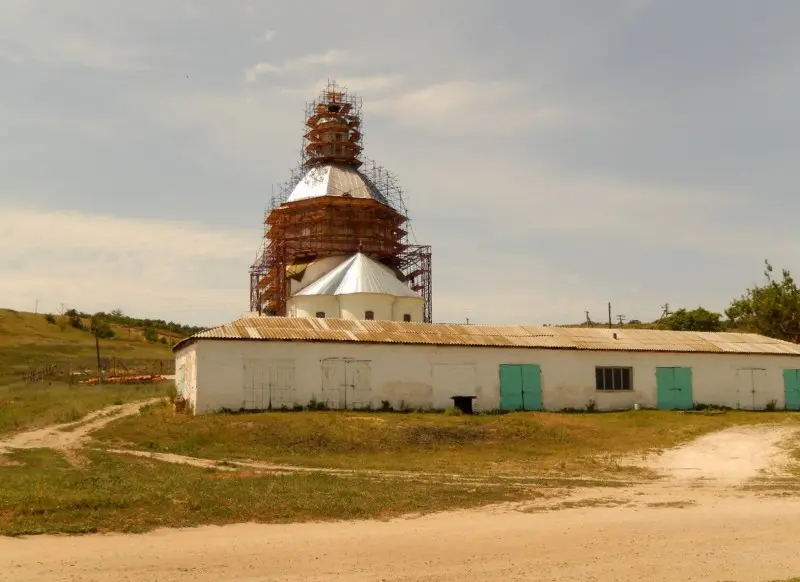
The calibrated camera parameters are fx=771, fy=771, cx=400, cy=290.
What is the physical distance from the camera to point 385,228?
60.1m

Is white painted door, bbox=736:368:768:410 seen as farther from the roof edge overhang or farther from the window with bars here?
the window with bars

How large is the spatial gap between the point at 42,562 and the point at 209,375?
2083 centimetres

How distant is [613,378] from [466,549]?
28904 millimetres

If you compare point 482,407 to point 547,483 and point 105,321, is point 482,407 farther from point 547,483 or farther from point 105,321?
point 105,321

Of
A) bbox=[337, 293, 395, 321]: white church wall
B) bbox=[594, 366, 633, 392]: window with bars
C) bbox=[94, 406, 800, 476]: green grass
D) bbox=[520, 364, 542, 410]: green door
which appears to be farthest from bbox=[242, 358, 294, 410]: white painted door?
bbox=[337, 293, 395, 321]: white church wall

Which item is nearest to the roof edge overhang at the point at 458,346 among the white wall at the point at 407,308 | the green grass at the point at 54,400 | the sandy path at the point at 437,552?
the green grass at the point at 54,400

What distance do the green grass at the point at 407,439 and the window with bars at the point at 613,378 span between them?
525 centimetres

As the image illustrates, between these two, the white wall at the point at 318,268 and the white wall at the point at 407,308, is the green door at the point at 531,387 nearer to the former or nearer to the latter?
the white wall at the point at 407,308

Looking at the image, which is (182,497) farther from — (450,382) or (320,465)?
(450,382)

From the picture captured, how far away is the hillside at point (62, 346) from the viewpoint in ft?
231

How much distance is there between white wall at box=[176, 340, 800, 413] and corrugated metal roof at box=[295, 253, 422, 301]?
51.6 ft

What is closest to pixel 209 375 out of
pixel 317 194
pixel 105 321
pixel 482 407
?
pixel 482 407

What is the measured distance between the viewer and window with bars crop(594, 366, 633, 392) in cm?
4050

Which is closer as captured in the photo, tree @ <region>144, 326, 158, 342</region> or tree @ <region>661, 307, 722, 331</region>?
tree @ <region>661, 307, 722, 331</region>
